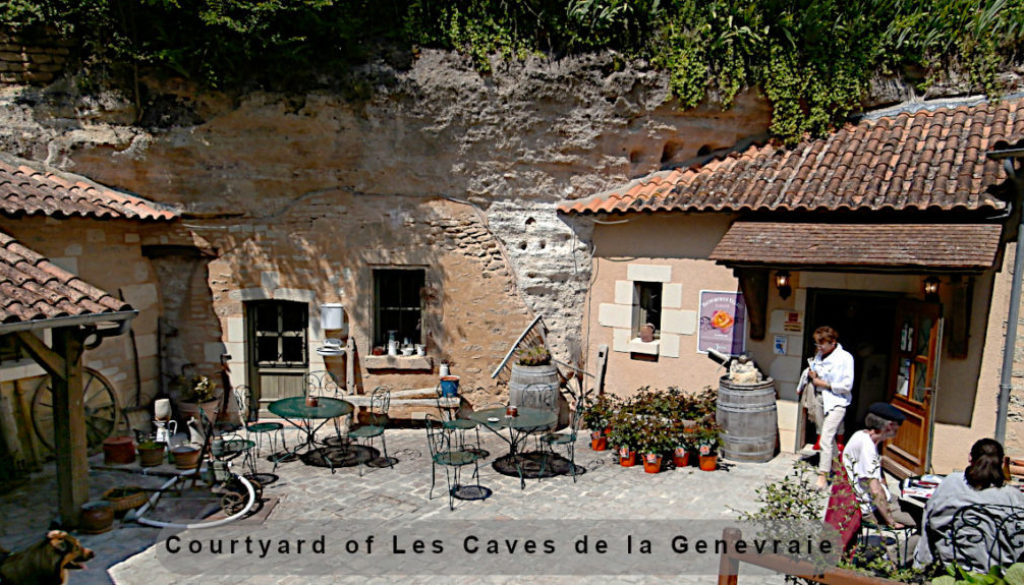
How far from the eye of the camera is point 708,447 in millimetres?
8070

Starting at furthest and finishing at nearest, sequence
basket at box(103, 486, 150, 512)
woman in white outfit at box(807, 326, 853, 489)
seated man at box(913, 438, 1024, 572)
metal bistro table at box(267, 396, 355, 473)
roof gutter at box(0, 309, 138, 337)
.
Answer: metal bistro table at box(267, 396, 355, 473), woman in white outfit at box(807, 326, 853, 489), basket at box(103, 486, 150, 512), roof gutter at box(0, 309, 138, 337), seated man at box(913, 438, 1024, 572)

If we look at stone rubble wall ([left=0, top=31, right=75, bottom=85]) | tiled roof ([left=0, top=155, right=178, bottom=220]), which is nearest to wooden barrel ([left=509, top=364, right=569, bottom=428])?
tiled roof ([left=0, top=155, right=178, bottom=220])

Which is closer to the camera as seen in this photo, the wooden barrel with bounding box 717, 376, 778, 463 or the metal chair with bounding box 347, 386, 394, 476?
the wooden barrel with bounding box 717, 376, 778, 463

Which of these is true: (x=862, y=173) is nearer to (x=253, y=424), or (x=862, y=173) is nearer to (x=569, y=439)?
(x=569, y=439)

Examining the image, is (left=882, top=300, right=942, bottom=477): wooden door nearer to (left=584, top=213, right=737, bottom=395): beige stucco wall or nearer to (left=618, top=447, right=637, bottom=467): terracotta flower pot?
(left=584, top=213, right=737, bottom=395): beige stucco wall

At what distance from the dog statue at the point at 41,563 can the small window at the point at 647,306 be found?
22.3 feet

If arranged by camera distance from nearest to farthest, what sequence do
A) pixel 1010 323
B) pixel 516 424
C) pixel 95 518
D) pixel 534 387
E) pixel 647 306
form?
pixel 95 518 → pixel 1010 323 → pixel 516 424 → pixel 534 387 → pixel 647 306

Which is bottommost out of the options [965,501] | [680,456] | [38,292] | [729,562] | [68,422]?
[680,456]

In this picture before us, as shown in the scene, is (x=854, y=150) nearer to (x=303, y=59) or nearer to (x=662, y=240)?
(x=662, y=240)

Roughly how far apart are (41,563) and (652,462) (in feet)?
18.7

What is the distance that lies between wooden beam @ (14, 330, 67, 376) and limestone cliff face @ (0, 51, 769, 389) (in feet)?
12.4

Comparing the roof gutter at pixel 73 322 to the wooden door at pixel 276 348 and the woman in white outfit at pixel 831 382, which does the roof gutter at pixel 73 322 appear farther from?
the woman in white outfit at pixel 831 382

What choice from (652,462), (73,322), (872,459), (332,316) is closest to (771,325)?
(652,462)

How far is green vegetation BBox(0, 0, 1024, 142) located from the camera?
344 inches
